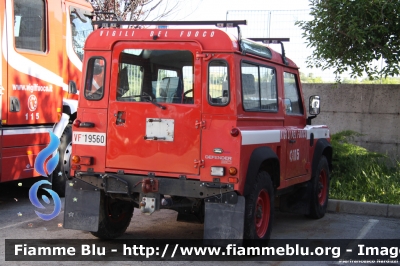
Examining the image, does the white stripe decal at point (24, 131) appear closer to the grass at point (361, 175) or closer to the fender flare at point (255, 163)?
the fender flare at point (255, 163)

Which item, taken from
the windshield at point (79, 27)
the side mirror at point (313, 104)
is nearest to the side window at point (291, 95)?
the side mirror at point (313, 104)

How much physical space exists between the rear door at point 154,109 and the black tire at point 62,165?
3.37m

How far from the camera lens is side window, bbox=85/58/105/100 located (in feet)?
22.0

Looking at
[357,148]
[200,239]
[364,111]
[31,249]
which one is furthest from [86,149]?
[364,111]

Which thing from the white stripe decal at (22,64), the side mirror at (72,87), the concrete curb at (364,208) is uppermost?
the white stripe decal at (22,64)

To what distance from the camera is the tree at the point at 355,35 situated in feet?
33.9

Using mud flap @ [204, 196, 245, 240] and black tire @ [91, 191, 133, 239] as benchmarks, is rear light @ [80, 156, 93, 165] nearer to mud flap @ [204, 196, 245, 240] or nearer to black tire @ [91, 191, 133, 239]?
black tire @ [91, 191, 133, 239]

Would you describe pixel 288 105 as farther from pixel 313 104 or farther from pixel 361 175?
pixel 361 175

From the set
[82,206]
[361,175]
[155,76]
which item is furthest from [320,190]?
[82,206]

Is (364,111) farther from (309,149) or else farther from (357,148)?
(309,149)

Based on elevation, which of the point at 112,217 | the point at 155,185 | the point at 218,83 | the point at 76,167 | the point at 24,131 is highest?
the point at 218,83

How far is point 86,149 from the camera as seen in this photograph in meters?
6.71

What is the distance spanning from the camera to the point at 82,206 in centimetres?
667

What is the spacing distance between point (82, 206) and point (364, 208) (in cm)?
483
